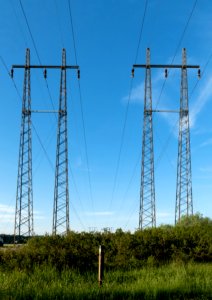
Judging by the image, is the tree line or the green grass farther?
the tree line

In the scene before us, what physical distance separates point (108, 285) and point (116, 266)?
5.72 m

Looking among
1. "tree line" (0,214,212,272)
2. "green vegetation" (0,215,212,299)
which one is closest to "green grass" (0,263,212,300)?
"green vegetation" (0,215,212,299)

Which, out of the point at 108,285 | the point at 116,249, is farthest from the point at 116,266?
the point at 108,285

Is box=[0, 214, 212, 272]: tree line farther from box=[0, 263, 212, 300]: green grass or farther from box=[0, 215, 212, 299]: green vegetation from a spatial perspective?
box=[0, 263, 212, 300]: green grass

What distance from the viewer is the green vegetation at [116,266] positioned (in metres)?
13.3

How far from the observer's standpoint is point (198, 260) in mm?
23078

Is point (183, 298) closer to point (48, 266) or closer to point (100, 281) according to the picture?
point (100, 281)

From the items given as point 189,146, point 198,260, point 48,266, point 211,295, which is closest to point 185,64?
point 189,146

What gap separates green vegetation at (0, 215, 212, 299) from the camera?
43.7 ft

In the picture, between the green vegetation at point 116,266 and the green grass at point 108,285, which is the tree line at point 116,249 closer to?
the green vegetation at point 116,266

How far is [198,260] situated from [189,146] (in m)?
17.5

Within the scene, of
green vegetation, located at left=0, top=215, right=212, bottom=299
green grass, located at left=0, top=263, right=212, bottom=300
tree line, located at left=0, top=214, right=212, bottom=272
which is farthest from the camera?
tree line, located at left=0, top=214, right=212, bottom=272

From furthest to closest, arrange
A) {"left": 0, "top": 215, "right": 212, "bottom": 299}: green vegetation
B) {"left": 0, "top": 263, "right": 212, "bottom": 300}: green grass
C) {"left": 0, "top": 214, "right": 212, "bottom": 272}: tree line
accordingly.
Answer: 1. {"left": 0, "top": 214, "right": 212, "bottom": 272}: tree line
2. {"left": 0, "top": 215, "right": 212, "bottom": 299}: green vegetation
3. {"left": 0, "top": 263, "right": 212, "bottom": 300}: green grass

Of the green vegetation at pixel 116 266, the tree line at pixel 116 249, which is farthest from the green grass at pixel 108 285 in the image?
the tree line at pixel 116 249
